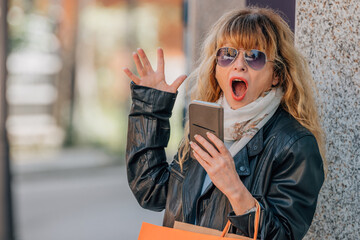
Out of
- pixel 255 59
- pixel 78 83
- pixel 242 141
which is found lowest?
pixel 78 83

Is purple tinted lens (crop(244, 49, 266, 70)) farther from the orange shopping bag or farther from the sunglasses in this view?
the orange shopping bag

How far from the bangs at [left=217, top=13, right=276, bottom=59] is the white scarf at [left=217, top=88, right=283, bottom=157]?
0.57ft

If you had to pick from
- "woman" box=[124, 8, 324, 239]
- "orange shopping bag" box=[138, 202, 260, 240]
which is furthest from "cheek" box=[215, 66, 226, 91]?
"orange shopping bag" box=[138, 202, 260, 240]

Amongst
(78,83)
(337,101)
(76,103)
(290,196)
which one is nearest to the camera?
(290,196)

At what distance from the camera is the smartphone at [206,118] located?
1.84 meters

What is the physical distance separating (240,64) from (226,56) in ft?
0.24

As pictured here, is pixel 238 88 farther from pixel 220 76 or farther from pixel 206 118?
pixel 206 118

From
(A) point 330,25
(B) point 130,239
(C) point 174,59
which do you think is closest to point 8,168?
(B) point 130,239

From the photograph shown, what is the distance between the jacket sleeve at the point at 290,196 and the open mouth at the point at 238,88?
0.30 metres

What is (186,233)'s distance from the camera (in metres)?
1.91

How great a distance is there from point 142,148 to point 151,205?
0.26m

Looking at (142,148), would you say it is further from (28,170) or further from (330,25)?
(28,170)

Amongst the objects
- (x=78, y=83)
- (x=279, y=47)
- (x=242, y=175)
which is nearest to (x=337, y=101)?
(x=279, y=47)

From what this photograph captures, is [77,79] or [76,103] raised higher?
[77,79]
